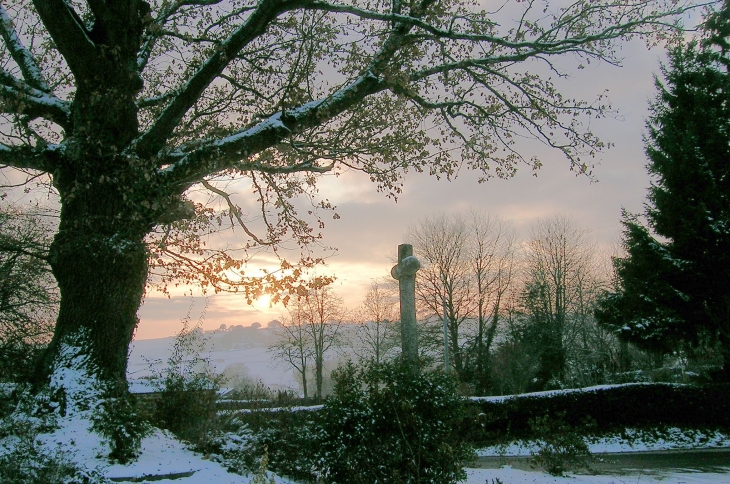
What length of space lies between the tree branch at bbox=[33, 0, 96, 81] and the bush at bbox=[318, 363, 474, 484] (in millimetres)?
6669

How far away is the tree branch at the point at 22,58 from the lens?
8.27 meters

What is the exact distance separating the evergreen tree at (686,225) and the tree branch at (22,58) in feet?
65.6

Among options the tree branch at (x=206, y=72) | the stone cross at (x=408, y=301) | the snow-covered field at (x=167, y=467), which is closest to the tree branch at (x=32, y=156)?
the tree branch at (x=206, y=72)

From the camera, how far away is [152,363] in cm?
862

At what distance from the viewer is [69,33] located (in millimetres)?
7680

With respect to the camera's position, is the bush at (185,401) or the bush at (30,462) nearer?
the bush at (30,462)

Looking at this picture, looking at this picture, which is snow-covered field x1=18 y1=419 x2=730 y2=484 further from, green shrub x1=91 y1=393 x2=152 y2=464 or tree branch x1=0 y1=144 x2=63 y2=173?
tree branch x1=0 y1=144 x2=63 y2=173

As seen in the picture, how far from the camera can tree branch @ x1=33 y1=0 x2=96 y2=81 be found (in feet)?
24.5

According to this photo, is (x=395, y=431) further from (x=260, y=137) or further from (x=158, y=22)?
(x=158, y=22)

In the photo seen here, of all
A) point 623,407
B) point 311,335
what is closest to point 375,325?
point 311,335

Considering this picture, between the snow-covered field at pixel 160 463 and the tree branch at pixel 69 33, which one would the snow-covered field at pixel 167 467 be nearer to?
the snow-covered field at pixel 160 463

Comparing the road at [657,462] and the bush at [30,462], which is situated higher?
the bush at [30,462]

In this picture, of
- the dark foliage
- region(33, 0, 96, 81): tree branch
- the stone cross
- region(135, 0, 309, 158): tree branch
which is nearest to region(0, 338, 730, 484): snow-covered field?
the stone cross

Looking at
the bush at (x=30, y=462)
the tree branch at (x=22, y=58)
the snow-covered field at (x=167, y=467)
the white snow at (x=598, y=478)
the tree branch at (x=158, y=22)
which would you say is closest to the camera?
the bush at (x=30, y=462)
